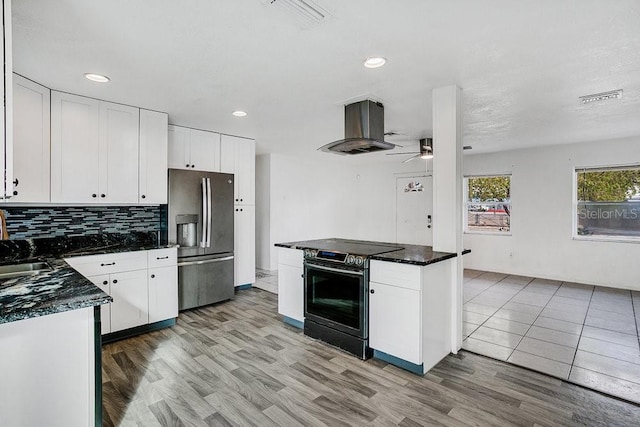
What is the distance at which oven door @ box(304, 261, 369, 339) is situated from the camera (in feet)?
9.20

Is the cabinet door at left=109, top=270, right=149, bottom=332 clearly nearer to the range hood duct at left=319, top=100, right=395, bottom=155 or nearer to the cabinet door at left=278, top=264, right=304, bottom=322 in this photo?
the cabinet door at left=278, top=264, right=304, bottom=322

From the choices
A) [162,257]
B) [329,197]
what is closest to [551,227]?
[329,197]

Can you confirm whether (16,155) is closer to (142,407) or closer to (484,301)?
(142,407)

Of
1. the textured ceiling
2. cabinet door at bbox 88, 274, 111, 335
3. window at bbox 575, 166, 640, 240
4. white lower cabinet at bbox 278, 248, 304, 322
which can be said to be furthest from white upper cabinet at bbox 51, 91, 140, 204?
window at bbox 575, 166, 640, 240

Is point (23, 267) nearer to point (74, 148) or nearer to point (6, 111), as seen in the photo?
point (74, 148)

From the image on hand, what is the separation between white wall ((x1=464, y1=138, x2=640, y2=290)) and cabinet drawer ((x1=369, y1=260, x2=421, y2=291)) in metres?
4.62

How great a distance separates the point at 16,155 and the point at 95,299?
2.05 m

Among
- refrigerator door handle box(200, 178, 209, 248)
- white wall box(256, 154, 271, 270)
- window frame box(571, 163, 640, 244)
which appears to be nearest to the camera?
refrigerator door handle box(200, 178, 209, 248)

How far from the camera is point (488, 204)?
21.1ft

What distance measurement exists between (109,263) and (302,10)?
9.25 feet

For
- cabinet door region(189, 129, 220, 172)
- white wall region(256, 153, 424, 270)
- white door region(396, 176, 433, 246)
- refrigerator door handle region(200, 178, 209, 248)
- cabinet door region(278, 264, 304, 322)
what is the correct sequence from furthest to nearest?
white door region(396, 176, 433, 246) < white wall region(256, 153, 424, 270) < cabinet door region(189, 129, 220, 172) < refrigerator door handle region(200, 178, 209, 248) < cabinet door region(278, 264, 304, 322)

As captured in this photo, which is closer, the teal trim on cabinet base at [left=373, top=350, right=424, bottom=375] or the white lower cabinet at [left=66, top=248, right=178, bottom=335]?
the teal trim on cabinet base at [left=373, top=350, right=424, bottom=375]

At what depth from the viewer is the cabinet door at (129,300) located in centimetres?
311

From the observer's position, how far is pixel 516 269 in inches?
239
